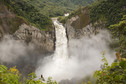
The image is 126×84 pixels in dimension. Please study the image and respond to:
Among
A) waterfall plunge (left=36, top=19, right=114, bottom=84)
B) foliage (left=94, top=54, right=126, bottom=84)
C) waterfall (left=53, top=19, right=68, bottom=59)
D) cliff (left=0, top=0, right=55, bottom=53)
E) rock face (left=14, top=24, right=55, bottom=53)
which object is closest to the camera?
foliage (left=94, top=54, right=126, bottom=84)

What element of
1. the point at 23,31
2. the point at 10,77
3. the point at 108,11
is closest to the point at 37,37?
the point at 23,31

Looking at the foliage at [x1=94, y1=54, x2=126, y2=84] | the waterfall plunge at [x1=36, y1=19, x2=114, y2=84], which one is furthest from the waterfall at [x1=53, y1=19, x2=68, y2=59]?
the foliage at [x1=94, y1=54, x2=126, y2=84]

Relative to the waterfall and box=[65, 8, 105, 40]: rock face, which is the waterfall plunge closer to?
the waterfall

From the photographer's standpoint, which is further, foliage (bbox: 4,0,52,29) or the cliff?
foliage (bbox: 4,0,52,29)

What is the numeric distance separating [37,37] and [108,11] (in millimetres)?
14245

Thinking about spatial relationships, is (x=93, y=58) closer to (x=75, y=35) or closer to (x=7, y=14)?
(x=75, y=35)

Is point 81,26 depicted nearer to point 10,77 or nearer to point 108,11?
point 108,11

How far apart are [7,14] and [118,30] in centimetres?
1944

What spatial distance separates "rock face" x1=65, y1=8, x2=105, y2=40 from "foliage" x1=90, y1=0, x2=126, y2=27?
1.15 meters

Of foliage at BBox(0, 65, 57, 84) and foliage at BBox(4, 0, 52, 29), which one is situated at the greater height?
foliage at BBox(4, 0, 52, 29)

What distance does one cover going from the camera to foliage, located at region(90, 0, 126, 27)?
17.2 metres

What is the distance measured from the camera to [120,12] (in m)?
17.1

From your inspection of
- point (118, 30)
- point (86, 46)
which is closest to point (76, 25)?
point (86, 46)

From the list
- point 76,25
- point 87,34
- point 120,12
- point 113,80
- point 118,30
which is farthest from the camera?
point 76,25
